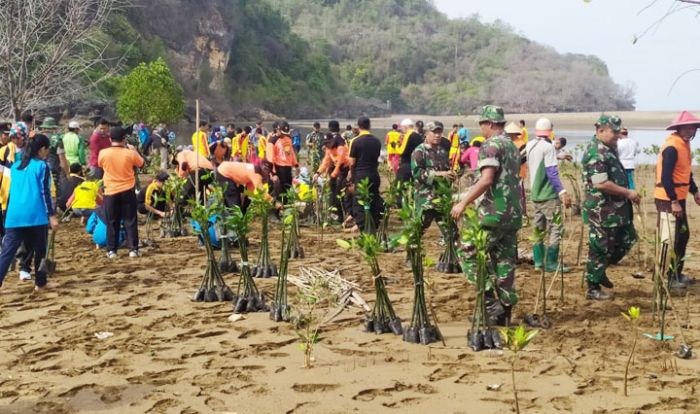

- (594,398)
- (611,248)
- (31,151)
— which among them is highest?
(31,151)

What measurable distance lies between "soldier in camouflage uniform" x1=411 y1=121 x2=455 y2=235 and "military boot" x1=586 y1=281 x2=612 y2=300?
6.30 ft

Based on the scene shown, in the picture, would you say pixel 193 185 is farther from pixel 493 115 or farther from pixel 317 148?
pixel 317 148

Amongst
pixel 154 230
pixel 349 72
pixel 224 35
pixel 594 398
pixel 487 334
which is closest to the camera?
pixel 594 398

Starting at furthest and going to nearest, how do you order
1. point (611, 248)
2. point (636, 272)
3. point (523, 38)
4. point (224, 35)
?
point (523, 38) → point (224, 35) → point (636, 272) → point (611, 248)

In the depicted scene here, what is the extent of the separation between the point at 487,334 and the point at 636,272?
339 centimetres

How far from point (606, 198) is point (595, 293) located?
2.85ft

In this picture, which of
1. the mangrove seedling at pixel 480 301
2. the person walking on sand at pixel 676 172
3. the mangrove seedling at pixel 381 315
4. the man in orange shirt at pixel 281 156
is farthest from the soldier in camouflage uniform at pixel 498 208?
the man in orange shirt at pixel 281 156

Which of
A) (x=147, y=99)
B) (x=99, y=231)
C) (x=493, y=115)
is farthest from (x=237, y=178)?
(x=147, y=99)

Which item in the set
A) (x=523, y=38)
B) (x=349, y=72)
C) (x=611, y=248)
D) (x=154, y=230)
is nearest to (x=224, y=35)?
(x=349, y=72)

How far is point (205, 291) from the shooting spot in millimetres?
6574

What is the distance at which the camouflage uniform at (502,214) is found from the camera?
5508 millimetres

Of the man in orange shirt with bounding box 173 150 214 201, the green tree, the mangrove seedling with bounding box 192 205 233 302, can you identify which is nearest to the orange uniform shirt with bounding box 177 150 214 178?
the man in orange shirt with bounding box 173 150 214 201

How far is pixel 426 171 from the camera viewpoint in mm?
8000

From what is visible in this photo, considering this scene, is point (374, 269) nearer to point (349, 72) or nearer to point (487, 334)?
point (487, 334)
